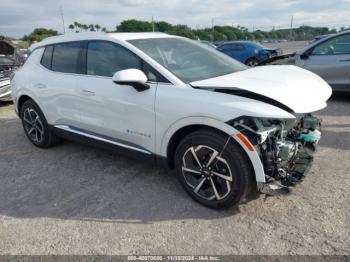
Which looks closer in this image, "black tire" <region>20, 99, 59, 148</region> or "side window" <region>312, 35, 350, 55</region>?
"black tire" <region>20, 99, 59, 148</region>

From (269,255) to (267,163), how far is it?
29.6 inches

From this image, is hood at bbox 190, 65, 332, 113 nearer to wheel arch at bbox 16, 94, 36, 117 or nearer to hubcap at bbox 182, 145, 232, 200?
hubcap at bbox 182, 145, 232, 200

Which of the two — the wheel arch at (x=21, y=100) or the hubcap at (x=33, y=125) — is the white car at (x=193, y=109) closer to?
the hubcap at (x=33, y=125)

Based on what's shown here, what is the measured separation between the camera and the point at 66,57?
4.36 meters

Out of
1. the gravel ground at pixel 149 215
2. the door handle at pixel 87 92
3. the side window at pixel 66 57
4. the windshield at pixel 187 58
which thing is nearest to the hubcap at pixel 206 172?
the gravel ground at pixel 149 215

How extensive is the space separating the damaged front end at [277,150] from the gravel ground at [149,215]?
1.11 ft

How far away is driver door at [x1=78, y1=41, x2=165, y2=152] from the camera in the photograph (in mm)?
3354

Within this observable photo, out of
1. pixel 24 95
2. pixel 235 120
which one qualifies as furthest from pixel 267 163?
Answer: pixel 24 95

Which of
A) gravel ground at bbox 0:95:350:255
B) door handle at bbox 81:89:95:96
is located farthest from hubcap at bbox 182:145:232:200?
door handle at bbox 81:89:95:96

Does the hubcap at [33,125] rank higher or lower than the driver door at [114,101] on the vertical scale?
lower

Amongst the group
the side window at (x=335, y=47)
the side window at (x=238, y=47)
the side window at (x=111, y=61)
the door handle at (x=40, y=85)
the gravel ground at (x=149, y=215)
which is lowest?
the gravel ground at (x=149, y=215)

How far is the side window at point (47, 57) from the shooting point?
183 inches

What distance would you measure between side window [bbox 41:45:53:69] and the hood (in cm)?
259

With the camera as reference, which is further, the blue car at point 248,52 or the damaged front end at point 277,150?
the blue car at point 248,52
